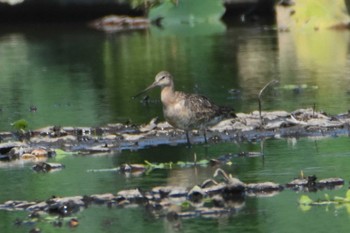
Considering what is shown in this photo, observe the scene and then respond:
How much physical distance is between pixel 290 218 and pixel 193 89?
8.57m

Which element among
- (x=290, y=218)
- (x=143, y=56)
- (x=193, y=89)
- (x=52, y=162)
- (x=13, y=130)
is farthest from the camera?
(x=143, y=56)

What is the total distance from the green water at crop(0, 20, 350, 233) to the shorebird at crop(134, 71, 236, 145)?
0.29 metres

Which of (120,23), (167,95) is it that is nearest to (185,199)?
(167,95)

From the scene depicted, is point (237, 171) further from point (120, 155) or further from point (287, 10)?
point (287, 10)

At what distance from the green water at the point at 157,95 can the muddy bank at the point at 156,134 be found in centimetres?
33

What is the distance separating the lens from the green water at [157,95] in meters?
9.13

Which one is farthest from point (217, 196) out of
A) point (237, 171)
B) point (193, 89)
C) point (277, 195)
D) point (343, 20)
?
point (343, 20)

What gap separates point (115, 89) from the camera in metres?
17.8

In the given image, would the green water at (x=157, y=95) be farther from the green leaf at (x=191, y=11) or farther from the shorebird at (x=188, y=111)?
the green leaf at (x=191, y=11)

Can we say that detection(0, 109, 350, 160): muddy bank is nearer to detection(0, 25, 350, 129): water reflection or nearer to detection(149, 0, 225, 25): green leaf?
detection(0, 25, 350, 129): water reflection

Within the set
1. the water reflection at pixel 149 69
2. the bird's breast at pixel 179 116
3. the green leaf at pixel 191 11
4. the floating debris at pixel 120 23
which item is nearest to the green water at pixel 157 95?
the water reflection at pixel 149 69

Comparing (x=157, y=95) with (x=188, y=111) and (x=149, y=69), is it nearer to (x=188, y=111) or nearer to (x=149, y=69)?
(x=149, y=69)

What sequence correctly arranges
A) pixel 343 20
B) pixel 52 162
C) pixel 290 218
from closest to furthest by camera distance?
pixel 290 218 → pixel 52 162 → pixel 343 20

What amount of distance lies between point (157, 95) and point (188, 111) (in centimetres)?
446
